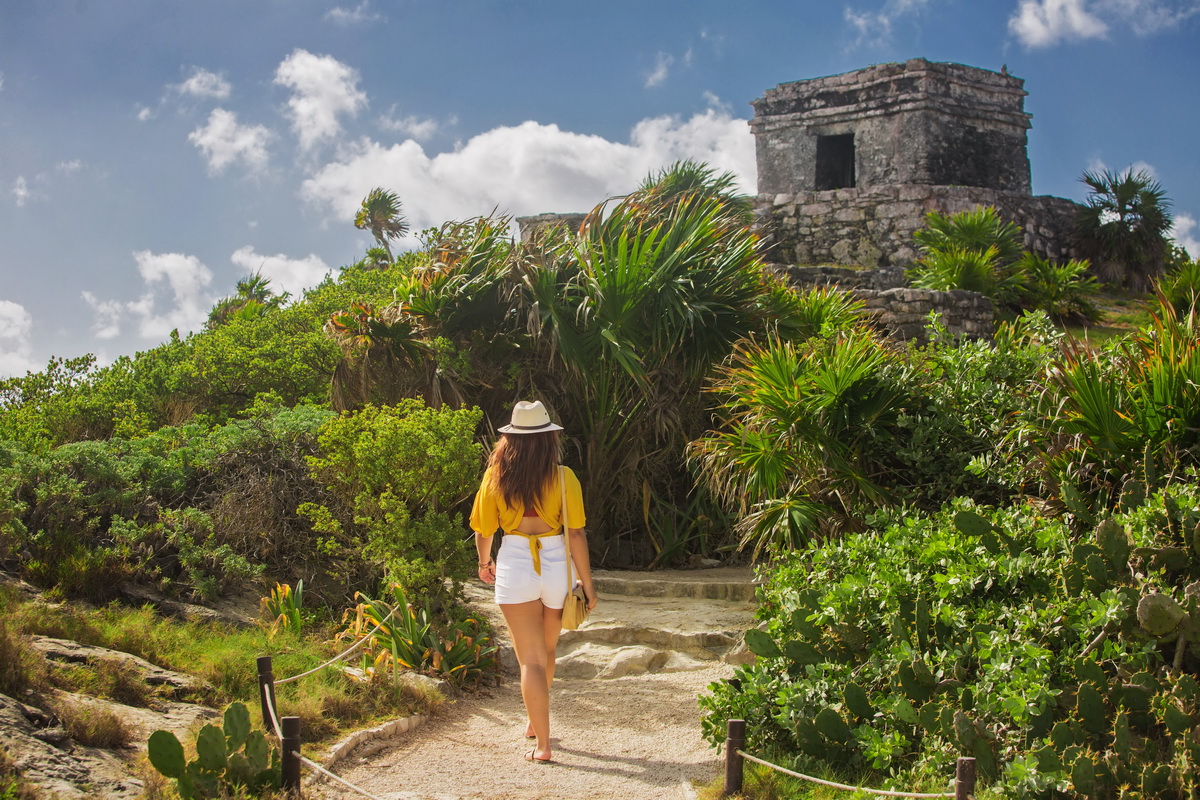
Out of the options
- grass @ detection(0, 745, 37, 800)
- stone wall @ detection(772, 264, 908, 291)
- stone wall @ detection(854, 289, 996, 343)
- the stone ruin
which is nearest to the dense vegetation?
grass @ detection(0, 745, 37, 800)

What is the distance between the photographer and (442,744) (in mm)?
4859

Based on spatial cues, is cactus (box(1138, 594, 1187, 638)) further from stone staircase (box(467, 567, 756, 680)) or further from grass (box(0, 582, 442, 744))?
grass (box(0, 582, 442, 744))

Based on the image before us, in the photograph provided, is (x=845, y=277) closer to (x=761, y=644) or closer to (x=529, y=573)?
(x=761, y=644)

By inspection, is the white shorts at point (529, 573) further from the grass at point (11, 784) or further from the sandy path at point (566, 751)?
the grass at point (11, 784)

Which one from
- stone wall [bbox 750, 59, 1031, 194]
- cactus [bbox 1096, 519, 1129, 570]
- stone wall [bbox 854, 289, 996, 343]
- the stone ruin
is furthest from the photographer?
stone wall [bbox 750, 59, 1031, 194]

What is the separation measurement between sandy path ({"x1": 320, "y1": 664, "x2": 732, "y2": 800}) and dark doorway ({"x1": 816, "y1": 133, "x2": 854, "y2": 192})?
14.1 metres

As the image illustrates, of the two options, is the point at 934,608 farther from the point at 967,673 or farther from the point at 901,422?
the point at 901,422

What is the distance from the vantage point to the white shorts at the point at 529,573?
14.4 ft

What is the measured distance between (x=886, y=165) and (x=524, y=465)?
1452cm

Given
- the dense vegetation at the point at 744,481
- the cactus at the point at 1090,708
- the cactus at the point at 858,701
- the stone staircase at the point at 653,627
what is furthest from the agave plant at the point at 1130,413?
the stone staircase at the point at 653,627

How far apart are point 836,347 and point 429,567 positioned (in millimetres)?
2979

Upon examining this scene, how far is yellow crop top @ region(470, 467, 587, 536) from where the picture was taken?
14.4 feet

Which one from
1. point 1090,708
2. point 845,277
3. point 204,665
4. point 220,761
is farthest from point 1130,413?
point 845,277

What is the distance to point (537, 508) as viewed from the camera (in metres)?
4.38
